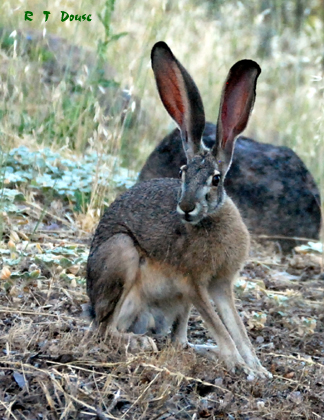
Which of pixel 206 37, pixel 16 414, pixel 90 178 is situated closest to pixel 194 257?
pixel 16 414

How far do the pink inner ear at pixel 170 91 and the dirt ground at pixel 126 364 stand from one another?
138cm

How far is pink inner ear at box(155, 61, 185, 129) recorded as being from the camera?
4.35 m

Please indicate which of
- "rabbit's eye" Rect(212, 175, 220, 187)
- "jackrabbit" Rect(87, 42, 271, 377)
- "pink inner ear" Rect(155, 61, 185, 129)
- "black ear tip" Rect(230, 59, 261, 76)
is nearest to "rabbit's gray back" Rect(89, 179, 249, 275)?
"jackrabbit" Rect(87, 42, 271, 377)

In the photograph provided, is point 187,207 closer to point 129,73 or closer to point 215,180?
point 215,180

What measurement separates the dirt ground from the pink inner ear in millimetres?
1380

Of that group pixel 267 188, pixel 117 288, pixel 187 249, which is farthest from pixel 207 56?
pixel 117 288

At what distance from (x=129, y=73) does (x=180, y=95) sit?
244cm

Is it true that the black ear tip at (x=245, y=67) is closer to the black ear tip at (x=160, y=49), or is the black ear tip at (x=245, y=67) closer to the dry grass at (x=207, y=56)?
the black ear tip at (x=160, y=49)

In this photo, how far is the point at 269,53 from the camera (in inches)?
552

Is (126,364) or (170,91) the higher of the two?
(170,91)

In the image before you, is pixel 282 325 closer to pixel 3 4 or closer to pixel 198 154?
pixel 198 154

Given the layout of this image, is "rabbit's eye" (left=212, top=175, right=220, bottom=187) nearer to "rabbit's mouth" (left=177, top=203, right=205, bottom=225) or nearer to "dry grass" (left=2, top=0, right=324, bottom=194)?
"rabbit's mouth" (left=177, top=203, right=205, bottom=225)

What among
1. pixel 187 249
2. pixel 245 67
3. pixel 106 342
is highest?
pixel 245 67

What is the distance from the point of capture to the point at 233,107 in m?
4.35
